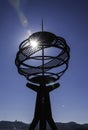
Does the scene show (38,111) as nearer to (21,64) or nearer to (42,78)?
(42,78)

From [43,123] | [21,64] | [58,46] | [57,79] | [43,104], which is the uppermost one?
[58,46]

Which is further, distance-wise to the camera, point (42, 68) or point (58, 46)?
point (42, 68)

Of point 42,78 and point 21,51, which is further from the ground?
point 21,51

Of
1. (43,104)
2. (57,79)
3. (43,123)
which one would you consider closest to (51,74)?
(57,79)

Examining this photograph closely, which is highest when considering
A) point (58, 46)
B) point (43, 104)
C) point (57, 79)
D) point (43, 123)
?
point (58, 46)

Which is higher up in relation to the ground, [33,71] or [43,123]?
[33,71]

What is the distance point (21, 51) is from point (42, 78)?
2.71 meters

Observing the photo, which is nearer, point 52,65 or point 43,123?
point 43,123

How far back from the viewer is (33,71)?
19281 mm

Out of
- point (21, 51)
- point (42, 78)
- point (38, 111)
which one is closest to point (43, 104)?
point (38, 111)

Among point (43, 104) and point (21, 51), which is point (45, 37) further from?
point (43, 104)

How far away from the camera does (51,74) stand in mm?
19047

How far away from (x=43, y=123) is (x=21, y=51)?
5706 mm

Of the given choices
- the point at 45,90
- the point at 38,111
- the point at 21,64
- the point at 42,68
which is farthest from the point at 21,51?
the point at 38,111
